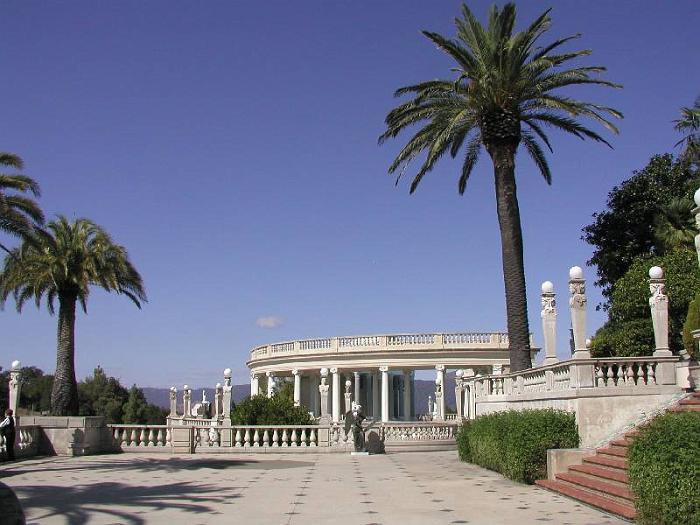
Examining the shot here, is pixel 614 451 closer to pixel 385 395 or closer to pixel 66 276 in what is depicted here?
pixel 66 276

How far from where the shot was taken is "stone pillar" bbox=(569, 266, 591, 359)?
17203 mm

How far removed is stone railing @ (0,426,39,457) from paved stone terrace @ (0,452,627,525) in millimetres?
2912

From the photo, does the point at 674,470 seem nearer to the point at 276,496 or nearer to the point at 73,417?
the point at 276,496

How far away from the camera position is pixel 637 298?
31547 millimetres

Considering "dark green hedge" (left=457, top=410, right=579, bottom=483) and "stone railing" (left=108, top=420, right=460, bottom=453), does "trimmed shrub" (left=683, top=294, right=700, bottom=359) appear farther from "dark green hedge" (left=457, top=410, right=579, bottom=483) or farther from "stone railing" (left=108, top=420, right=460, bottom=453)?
"stone railing" (left=108, top=420, right=460, bottom=453)

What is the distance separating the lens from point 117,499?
14195mm

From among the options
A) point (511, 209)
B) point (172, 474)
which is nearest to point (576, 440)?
point (511, 209)

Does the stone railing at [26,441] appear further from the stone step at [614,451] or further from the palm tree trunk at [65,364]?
the stone step at [614,451]

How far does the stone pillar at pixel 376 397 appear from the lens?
5741cm

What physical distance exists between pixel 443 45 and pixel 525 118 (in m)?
3.48

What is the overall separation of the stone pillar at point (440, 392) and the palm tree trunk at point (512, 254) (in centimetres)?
2001

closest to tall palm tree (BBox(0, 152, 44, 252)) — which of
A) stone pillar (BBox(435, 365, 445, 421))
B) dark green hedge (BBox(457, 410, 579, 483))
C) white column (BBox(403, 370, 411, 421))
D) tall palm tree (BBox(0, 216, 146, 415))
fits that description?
tall palm tree (BBox(0, 216, 146, 415))

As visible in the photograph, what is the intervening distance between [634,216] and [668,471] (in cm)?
3070

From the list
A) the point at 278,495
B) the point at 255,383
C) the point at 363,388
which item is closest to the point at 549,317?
the point at 278,495
